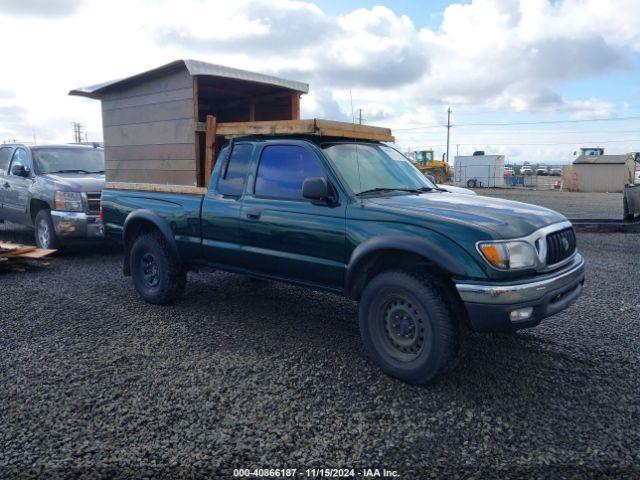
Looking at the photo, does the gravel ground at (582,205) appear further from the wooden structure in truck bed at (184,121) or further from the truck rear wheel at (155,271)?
the truck rear wheel at (155,271)

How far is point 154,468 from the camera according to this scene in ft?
8.95

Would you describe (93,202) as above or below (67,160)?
below

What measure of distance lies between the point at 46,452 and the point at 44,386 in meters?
0.93

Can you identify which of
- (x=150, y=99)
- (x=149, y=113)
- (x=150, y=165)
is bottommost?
(x=150, y=165)

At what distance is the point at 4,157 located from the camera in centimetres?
985

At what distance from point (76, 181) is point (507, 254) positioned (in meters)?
7.17

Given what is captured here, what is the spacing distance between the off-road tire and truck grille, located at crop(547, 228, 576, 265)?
745 cm

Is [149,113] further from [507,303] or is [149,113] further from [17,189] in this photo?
[17,189]

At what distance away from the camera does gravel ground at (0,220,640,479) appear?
2.82 meters

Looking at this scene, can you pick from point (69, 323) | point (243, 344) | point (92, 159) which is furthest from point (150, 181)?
point (92, 159)

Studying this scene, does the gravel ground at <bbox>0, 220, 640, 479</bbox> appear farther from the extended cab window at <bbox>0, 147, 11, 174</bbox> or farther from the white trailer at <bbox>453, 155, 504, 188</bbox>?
the white trailer at <bbox>453, 155, 504, 188</bbox>

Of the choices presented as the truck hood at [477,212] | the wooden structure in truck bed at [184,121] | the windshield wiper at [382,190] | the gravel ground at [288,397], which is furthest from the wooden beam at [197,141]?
the truck hood at [477,212]

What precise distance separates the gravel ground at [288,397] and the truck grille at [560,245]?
35.6 inches

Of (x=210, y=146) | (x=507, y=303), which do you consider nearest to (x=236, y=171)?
(x=210, y=146)
